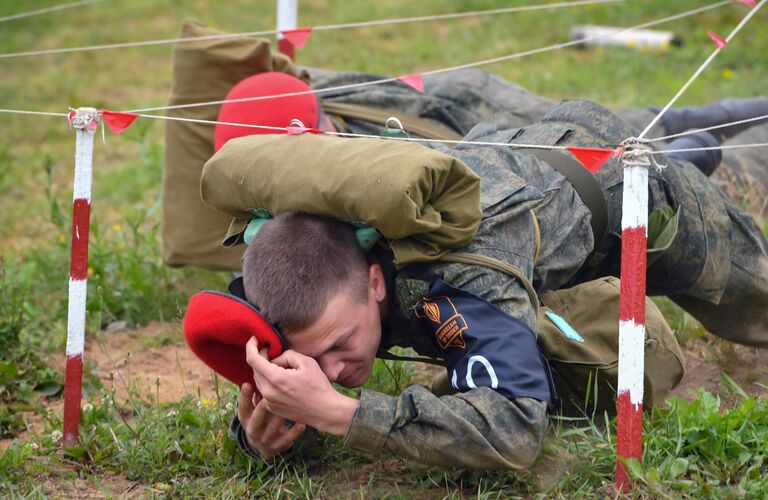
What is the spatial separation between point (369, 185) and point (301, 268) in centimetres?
27

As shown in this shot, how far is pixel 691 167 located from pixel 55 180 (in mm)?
4372

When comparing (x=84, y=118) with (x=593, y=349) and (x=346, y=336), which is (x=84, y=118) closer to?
(x=346, y=336)

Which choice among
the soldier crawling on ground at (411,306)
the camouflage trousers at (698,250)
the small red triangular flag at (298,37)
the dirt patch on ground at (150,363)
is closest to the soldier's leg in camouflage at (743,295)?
the camouflage trousers at (698,250)

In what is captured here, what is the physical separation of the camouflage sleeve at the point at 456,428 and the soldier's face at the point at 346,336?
16 centimetres

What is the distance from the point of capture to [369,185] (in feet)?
7.64

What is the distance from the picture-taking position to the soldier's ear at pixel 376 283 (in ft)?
8.38

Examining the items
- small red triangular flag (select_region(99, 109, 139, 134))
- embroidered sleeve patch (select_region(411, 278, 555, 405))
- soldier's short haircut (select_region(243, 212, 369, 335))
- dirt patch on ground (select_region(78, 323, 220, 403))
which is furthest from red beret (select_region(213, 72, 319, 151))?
embroidered sleeve patch (select_region(411, 278, 555, 405))

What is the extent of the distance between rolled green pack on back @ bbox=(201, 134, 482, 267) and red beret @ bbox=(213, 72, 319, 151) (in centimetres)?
129

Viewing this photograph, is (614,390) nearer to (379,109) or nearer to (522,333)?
(522,333)

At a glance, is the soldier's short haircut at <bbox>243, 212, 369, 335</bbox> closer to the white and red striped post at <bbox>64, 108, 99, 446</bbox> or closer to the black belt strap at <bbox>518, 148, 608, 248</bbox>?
the white and red striped post at <bbox>64, 108, 99, 446</bbox>

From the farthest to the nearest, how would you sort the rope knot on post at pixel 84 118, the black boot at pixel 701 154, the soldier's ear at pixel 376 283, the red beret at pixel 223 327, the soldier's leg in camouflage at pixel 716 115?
the soldier's leg in camouflage at pixel 716 115 → the black boot at pixel 701 154 → the rope knot on post at pixel 84 118 → the soldier's ear at pixel 376 283 → the red beret at pixel 223 327

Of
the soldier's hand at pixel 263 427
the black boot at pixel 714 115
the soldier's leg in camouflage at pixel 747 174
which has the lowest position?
the soldier's hand at pixel 263 427

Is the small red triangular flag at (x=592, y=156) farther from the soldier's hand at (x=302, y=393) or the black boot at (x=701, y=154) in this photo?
the black boot at (x=701, y=154)

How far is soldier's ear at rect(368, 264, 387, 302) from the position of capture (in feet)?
8.38
